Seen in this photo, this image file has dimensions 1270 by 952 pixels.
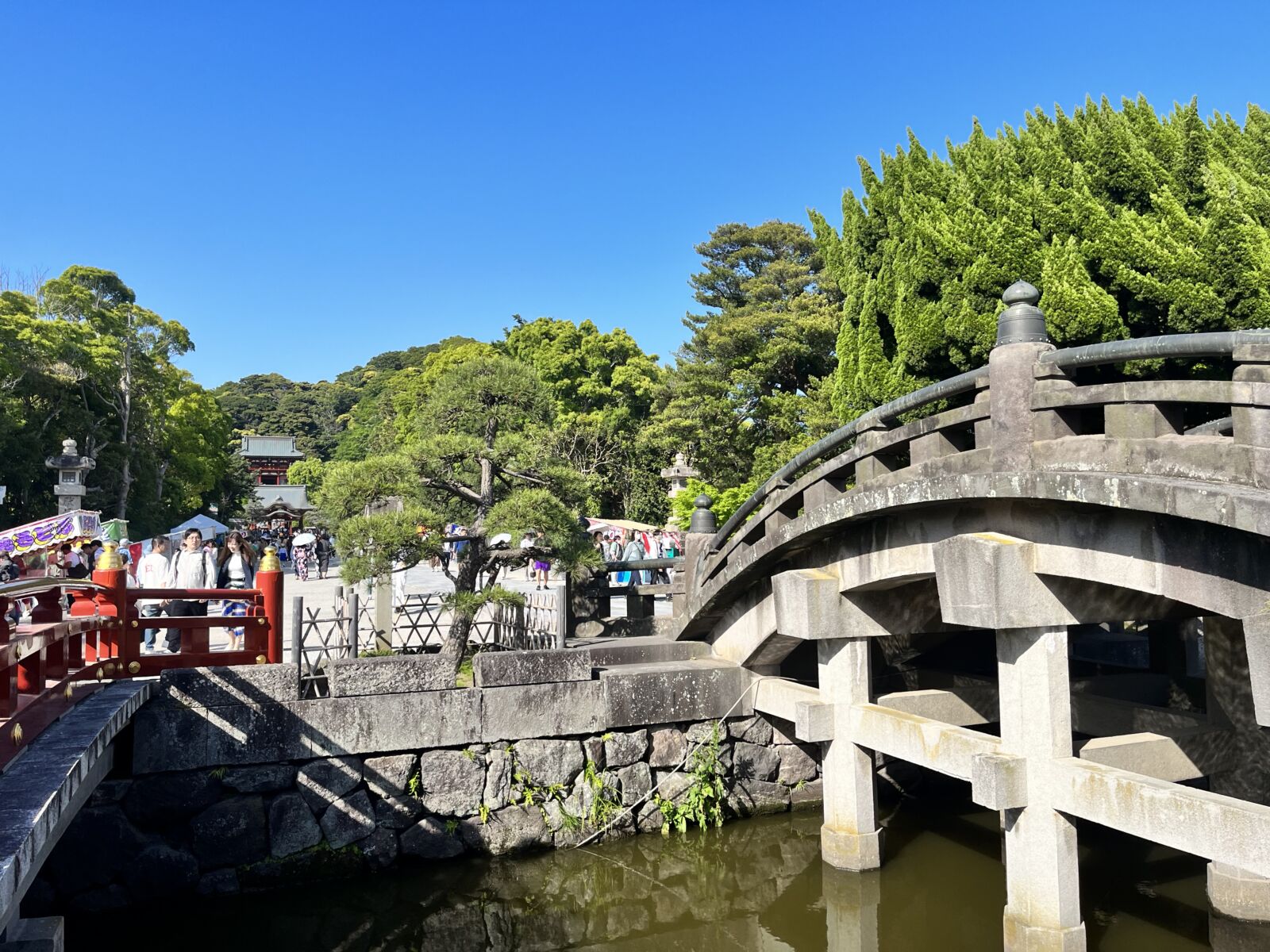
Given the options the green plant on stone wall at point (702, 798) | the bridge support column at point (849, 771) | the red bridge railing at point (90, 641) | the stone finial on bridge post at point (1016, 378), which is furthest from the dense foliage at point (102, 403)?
the stone finial on bridge post at point (1016, 378)

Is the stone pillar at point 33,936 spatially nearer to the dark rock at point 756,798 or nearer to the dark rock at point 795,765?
the dark rock at point 756,798

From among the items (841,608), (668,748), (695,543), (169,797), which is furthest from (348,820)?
(841,608)

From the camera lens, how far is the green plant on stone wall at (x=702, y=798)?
9.20 meters

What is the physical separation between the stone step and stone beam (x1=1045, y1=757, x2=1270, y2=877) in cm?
519

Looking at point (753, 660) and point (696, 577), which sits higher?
point (696, 577)

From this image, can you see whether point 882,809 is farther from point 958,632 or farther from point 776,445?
point 776,445

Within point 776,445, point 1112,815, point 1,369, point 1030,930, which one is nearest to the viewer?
point 1112,815

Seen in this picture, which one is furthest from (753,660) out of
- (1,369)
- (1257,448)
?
(1,369)

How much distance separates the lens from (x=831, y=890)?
773 cm

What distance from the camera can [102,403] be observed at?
31.2m

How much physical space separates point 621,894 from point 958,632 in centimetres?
520

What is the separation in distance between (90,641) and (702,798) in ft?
19.6

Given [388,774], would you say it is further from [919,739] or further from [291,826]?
[919,739]

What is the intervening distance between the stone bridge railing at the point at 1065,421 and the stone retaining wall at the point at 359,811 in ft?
11.3
